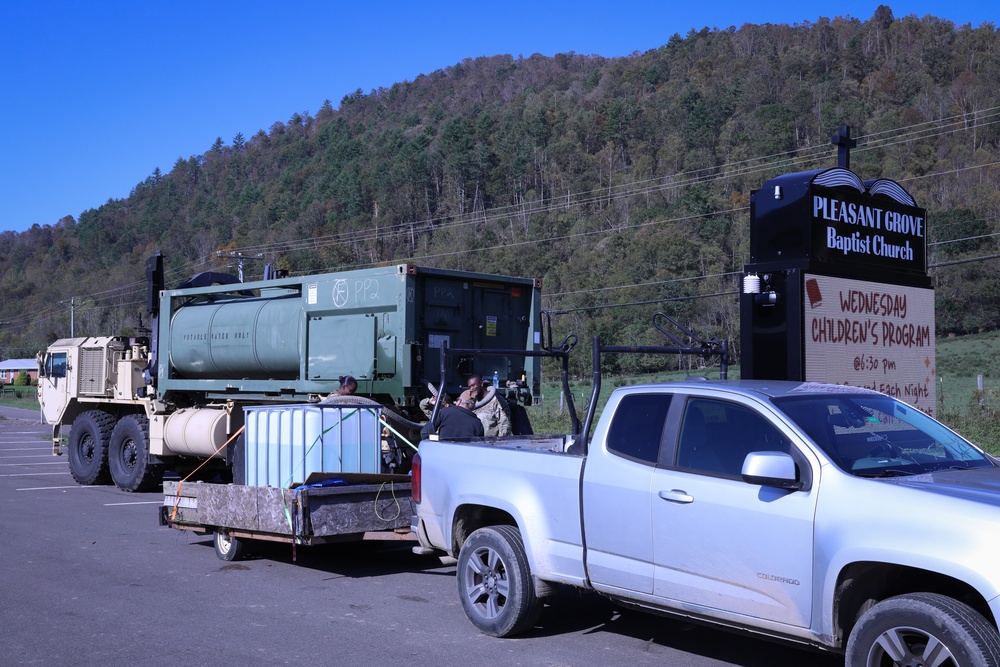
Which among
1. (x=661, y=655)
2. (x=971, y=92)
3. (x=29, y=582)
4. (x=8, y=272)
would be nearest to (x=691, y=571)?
(x=661, y=655)

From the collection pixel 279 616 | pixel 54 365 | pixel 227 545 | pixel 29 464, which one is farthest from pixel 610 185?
pixel 279 616

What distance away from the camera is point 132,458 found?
16828mm

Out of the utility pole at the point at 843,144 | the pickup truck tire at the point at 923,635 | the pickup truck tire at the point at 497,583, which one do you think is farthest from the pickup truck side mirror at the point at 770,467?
the utility pole at the point at 843,144

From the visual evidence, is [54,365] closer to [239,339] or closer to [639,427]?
[239,339]

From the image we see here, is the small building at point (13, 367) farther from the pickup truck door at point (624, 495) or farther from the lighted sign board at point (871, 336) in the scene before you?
the pickup truck door at point (624, 495)

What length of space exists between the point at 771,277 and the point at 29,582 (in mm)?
8034

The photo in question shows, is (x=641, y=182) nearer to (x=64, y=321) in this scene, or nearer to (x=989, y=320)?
(x=989, y=320)

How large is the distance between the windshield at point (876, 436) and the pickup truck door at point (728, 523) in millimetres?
223

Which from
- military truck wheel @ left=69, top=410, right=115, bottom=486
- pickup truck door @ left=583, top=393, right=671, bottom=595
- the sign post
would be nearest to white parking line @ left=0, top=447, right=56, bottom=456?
military truck wheel @ left=69, top=410, right=115, bottom=486

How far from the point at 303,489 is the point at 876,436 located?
16.3ft

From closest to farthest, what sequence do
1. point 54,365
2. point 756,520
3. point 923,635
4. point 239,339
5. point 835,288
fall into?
point 923,635 < point 756,520 < point 835,288 < point 239,339 < point 54,365

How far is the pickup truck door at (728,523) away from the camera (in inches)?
204

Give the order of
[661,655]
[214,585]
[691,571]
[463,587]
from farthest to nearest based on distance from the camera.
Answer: [214,585]
[463,587]
[661,655]
[691,571]

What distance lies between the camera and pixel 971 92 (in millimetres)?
89250
